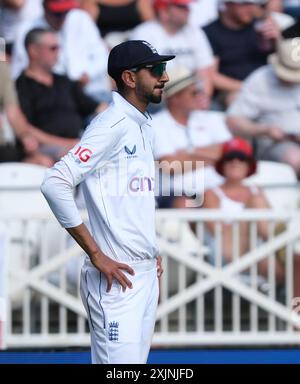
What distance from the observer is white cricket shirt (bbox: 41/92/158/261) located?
4.10 m

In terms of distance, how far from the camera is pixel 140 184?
4.23 metres

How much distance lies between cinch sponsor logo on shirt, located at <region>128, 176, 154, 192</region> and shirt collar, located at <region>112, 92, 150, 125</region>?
8.6 inches

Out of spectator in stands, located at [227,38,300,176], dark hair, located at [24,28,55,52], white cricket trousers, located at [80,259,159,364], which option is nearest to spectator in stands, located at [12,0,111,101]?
dark hair, located at [24,28,55,52]

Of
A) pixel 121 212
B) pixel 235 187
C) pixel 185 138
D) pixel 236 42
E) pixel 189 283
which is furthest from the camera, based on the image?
pixel 236 42

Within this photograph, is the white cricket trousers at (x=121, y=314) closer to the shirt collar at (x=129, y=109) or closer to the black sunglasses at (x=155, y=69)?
the shirt collar at (x=129, y=109)

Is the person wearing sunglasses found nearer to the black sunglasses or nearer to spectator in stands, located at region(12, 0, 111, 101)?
the black sunglasses

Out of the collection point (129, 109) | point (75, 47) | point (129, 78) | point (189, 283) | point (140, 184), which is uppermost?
point (75, 47)

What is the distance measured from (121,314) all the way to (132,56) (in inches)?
38.2

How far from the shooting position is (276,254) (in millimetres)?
7426

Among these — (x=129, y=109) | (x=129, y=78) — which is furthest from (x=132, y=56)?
(x=129, y=109)

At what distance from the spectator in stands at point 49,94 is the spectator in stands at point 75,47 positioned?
0.15 feet

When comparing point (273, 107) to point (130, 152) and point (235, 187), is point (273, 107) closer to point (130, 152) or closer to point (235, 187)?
point (235, 187)
